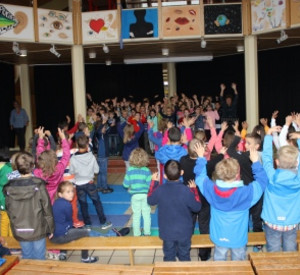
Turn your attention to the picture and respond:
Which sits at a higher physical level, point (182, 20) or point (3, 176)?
point (182, 20)

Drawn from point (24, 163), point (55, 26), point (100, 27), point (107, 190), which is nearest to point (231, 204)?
point (24, 163)

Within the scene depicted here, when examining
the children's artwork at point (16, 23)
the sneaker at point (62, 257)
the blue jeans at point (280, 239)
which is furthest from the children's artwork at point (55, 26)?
the blue jeans at point (280, 239)

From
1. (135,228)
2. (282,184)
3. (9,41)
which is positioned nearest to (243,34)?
(9,41)

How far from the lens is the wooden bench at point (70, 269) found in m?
3.44

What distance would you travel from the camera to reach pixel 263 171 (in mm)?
3920

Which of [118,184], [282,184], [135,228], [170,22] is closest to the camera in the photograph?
[282,184]

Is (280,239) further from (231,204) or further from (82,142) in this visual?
(82,142)

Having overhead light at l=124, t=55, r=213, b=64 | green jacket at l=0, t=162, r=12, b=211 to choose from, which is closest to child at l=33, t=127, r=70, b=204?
green jacket at l=0, t=162, r=12, b=211

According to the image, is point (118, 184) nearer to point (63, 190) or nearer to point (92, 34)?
point (92, 34)

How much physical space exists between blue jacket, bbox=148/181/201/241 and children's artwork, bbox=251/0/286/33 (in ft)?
23.9

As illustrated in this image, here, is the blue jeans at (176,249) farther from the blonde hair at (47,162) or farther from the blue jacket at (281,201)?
the blonde hair at (47,162)

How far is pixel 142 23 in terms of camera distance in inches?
426

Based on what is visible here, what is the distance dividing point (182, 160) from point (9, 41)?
7.12 m

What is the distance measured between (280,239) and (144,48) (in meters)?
9.42
